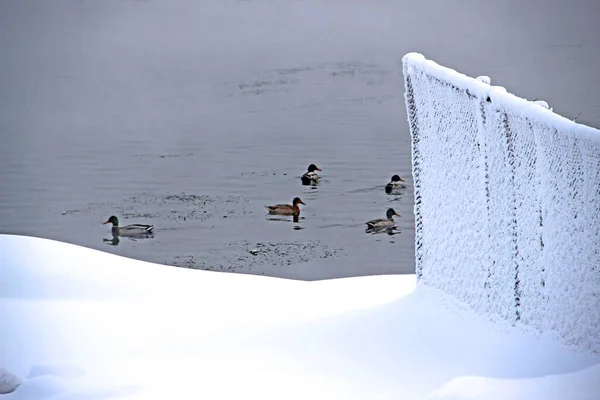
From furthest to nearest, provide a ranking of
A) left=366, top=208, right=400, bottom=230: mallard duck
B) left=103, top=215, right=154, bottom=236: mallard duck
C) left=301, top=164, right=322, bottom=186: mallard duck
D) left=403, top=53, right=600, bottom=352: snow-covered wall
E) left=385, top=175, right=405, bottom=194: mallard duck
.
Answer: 1. left=301, top=164, right=322, bottom=186: mallard duck
2. left=385, top=175, right=405, bottom=194: mallard duck
3. left=366, top=208, right=400, bottom=230: mallard duck
4. left=103, top=215, right=154, bottom=236: mallard duck
5. left=403, top=53, right=600, bottom=352: snow-covered wall

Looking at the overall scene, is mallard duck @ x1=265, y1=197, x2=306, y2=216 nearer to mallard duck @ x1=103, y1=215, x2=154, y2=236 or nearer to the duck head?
the duck head

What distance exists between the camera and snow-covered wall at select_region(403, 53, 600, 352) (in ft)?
7.07

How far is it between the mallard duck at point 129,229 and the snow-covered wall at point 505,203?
207 inches

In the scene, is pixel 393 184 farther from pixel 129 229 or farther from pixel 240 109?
pixel 240 109

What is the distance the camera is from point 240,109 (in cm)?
1319

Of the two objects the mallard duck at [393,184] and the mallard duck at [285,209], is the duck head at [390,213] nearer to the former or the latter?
the mallard duck at [393,184]

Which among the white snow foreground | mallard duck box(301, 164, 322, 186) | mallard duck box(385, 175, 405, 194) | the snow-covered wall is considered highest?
mallard duck box(301, 164, 322, 186)

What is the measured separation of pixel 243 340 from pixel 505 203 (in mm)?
823

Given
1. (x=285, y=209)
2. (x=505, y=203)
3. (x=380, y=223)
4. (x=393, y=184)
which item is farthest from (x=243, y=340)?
(x=393, y=184)

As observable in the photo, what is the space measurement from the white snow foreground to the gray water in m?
3.78

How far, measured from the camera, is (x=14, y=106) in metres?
13.2

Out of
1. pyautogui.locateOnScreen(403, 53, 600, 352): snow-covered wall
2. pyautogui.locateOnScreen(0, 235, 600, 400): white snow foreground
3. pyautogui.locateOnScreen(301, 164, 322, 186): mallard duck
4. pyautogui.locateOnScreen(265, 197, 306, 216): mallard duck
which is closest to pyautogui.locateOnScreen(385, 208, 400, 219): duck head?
pyautogui.locateOnScreen(265, 197, 306, 216): mallard duck

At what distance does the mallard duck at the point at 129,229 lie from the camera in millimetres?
7840

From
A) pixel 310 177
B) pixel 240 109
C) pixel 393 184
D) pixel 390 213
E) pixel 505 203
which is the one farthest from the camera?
pixel 240 109
